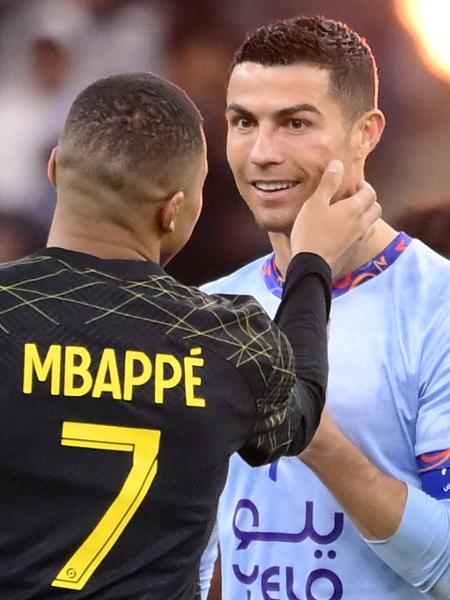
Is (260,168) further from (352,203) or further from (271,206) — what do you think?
(352,203)

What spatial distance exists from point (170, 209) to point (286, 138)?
604 millimetres

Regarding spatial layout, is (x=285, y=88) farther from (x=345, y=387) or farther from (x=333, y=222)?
(x=345, y=387)

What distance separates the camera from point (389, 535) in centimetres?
170

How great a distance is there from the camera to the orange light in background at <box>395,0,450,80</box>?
110 inches

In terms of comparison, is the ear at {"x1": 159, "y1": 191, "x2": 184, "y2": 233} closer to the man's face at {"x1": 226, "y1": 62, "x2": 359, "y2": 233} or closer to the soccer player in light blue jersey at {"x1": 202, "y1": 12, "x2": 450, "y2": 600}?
the soccer player in light blue jersey at {"x1": 202, "y1": 12, "x2": 450, "y2": 600}

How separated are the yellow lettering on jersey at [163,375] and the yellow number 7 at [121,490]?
40mm

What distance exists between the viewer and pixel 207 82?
285 centimetres

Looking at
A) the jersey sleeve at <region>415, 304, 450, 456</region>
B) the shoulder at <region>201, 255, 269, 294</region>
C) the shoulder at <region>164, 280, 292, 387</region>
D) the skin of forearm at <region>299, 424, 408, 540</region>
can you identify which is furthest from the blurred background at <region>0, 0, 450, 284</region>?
the shoulder at <region>164, 280, 292, 387</region>

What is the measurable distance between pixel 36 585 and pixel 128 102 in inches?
20.8

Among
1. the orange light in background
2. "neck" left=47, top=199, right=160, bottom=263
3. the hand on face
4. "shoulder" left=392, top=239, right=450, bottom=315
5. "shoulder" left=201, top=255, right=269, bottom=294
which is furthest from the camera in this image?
the orange light in background

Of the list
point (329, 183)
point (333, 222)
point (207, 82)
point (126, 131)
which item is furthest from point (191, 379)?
point (207, 82)

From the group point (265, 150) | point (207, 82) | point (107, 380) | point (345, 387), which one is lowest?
point (107, 380)

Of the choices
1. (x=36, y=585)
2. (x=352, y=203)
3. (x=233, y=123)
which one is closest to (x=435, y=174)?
(x=233, y=123)

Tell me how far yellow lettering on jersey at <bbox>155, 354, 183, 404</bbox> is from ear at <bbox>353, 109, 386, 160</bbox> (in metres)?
0.82
